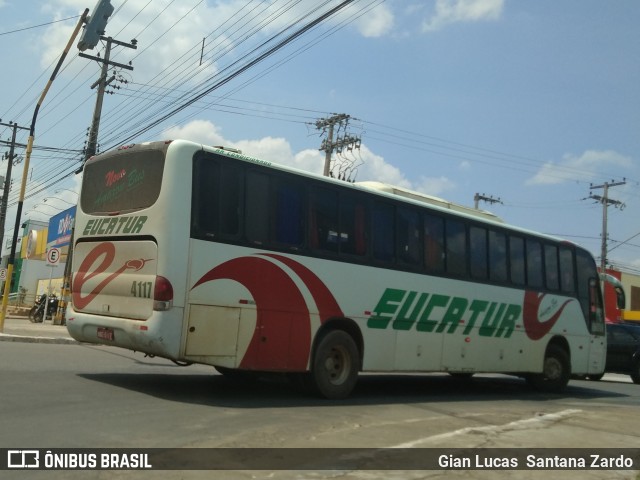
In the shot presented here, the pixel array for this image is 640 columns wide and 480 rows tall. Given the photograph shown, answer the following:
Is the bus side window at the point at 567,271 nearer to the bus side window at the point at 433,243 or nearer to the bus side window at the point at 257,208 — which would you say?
the bus side window at the point at 433,243

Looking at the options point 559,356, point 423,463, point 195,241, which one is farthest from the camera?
point 559,356

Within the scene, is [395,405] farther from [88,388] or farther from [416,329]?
[88,388]

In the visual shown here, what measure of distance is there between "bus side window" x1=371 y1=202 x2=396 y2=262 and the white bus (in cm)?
3

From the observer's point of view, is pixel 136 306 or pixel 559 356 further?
pixel 559 356

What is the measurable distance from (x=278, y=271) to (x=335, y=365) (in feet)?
6.28

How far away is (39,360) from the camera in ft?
37.6

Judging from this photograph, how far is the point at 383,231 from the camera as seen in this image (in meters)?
10.4

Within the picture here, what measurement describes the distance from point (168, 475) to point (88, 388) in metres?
4.16

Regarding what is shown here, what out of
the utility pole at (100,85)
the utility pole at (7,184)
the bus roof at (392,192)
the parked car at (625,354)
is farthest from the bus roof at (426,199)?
the utility pole at (7,184)

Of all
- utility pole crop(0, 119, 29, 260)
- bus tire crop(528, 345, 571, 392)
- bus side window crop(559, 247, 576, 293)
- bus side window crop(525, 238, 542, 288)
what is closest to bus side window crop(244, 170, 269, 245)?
bus side window crop(525, 238, 542, 288)

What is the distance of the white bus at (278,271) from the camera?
8.00m

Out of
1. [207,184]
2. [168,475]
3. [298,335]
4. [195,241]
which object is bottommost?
[168,475]

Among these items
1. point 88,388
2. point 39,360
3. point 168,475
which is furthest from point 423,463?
point 39,360

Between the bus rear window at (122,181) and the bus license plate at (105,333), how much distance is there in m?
1.65
